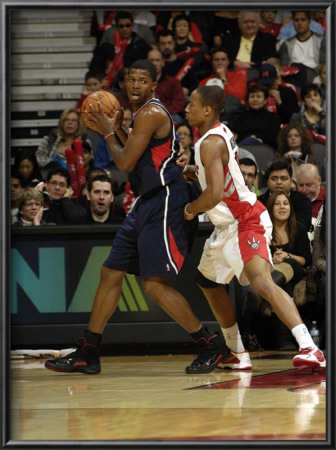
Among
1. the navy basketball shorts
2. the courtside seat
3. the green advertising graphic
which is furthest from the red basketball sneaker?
the courtside seat

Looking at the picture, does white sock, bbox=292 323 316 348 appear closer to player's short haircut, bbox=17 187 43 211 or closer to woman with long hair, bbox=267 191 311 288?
woman with long hair, bbox=267 191 311 288

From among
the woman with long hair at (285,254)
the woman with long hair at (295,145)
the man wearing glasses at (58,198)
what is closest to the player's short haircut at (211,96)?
the woman with long hair at (285,254)

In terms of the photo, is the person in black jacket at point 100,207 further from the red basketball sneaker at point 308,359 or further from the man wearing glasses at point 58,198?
the red basketball sneaker at point 308,359

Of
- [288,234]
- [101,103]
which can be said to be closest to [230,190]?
[101,103]

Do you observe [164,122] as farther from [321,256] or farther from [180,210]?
[321,256]

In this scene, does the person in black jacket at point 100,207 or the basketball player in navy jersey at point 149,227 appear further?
the person in black jacket at point 100,207

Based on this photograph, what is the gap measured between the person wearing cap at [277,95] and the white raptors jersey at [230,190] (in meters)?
4.48

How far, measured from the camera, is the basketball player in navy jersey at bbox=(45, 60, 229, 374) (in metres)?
5.53

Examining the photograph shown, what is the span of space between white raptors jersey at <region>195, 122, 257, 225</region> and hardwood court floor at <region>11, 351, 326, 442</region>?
3.35 feet

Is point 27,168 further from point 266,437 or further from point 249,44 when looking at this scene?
point 266,437

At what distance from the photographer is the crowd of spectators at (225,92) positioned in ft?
25.3

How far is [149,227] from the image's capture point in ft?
18.5

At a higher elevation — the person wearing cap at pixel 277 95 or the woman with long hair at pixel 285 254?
the person wearing cap at pixel 277 95

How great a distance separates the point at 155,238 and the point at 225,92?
507 cm
